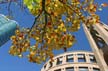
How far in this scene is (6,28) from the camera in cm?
19138

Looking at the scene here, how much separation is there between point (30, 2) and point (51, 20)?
139cm

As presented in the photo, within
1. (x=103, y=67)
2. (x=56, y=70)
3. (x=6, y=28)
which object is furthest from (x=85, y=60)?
(x=6, y=28)

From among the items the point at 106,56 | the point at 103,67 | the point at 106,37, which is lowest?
the point at 103,67

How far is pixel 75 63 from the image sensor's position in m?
76.2

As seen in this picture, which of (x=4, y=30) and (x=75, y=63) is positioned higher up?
(x=4, y=30)

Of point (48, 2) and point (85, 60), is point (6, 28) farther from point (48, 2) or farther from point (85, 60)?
point (48, 2)

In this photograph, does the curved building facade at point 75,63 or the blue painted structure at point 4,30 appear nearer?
the curved building facade at point 75,63

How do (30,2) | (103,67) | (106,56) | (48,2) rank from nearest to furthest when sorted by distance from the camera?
(30,2)
(48,2)
(103,67)
(106,56)

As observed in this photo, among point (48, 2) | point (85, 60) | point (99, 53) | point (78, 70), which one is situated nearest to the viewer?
point (48, 2)

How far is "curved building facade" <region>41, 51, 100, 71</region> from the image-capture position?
7569 centimetres

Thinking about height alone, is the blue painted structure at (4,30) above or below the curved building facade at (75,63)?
above

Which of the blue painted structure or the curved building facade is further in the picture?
the blue painted structure

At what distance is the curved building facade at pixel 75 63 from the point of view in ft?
248

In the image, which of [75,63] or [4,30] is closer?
[75,63]
